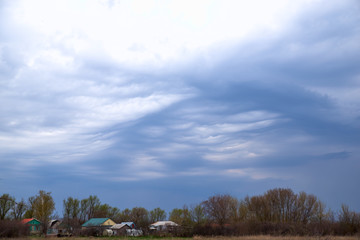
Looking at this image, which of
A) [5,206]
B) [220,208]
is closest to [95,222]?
[5,206]

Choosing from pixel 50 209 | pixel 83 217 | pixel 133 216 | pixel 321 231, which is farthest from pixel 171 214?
pixel 321 231

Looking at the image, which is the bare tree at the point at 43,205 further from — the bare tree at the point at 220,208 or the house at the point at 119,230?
the bare tree at the point at 220,208

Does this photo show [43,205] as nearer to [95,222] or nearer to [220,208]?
[95,222]

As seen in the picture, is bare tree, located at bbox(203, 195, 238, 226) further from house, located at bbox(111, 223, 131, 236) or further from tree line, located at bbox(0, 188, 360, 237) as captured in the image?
house, located at bbox(111, 223, 131, 236)

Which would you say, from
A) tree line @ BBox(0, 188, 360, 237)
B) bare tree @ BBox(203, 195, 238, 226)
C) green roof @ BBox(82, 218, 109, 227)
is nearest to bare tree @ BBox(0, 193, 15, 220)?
tree line @ BBox(0, 188, 360, 237)

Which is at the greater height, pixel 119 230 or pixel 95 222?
pixel 95 222

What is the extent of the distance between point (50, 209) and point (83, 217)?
18.8 metres

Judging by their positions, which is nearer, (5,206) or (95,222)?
(5,206)

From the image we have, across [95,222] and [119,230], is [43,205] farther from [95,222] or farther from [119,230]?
[119,230]

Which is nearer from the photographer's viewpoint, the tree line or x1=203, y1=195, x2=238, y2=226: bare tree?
the tree line

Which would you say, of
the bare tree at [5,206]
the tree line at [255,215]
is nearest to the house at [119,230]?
the tree line at [255,215]

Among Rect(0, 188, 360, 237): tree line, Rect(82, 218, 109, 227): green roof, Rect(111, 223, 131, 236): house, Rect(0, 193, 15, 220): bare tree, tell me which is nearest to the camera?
Rect(0, 188, 360, 237): tree line

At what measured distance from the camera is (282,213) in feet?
227

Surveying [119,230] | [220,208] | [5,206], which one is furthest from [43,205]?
[220,208]
